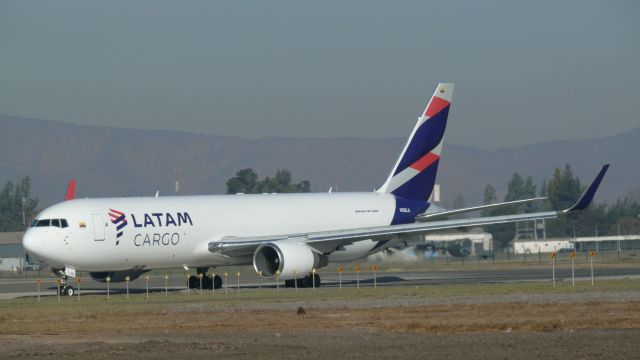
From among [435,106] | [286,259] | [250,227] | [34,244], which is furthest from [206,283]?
[435,106]

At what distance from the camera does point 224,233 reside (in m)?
48.6

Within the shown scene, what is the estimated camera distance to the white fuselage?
4447 cm

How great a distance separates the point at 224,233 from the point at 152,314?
55.1 feet

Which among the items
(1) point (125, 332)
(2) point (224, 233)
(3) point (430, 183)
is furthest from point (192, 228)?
(1) point (125, 332)

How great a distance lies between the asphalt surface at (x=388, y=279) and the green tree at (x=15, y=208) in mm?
107199

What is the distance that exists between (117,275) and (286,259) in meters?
7.89

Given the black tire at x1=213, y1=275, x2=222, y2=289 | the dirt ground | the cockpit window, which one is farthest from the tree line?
the dirt ground

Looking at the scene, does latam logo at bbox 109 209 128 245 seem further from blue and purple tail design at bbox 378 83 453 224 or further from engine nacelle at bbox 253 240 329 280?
blue and purple tail design at bbox 378 83 453 224

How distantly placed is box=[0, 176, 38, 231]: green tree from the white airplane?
374ft

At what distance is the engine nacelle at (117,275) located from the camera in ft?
158

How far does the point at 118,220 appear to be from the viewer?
45.4 metres

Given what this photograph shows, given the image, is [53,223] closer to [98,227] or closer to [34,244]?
[34,244]

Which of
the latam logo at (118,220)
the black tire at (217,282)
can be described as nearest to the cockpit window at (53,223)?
the latam logo at (118,220)

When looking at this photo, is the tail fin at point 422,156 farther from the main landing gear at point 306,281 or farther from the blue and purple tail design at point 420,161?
the main landing gear at point 306,281
